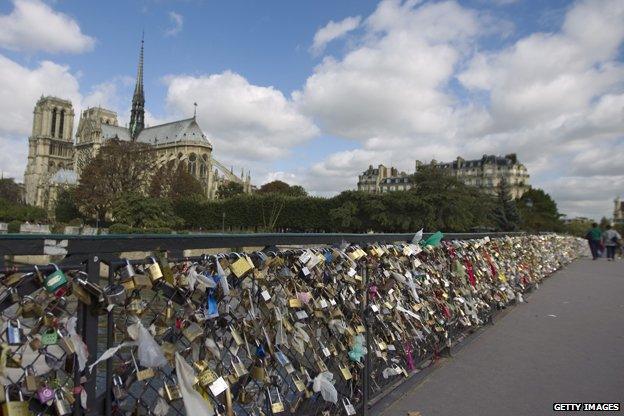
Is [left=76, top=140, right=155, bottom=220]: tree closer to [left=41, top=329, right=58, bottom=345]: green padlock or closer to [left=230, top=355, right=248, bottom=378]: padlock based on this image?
[left=230, top=355, right=248, bottom=378]: padlock

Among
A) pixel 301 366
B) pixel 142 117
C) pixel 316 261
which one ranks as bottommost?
pixel 301 366

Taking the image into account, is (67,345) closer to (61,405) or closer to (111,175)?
(61,405)

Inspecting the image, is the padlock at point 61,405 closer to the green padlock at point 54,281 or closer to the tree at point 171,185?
the green padlock at point 54,281

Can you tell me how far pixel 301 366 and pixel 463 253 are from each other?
452 centimetres

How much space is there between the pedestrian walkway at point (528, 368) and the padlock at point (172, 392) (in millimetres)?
2200

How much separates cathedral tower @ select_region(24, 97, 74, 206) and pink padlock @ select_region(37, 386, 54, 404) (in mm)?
127926

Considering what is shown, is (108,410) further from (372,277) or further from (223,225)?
(223,225)

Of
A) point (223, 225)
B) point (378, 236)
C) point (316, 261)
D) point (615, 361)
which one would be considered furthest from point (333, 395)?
point (223, 225)

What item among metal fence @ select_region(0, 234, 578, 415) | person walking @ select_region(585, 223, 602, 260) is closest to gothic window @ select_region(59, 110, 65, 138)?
person walking @ select_region(585, 223, 602, 260)

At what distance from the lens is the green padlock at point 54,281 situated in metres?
1.88

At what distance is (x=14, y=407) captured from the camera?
1748mm

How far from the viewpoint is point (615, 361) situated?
5703 mm

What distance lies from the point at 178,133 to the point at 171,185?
4546cm

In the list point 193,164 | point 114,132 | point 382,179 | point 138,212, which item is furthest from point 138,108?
point 138,212
